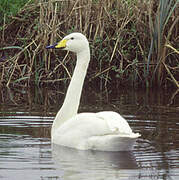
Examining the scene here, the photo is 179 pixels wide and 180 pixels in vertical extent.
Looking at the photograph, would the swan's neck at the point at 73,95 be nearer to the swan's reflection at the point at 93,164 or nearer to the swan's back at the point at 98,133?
the swan's back at the point at 98,133

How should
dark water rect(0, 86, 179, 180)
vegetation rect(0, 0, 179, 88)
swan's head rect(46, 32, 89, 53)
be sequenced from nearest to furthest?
dark water rect(0, 86, 179, 180) < swan's head rect(46, 32, 89, 53) < vegetation rect(0, 0, 179, 88)

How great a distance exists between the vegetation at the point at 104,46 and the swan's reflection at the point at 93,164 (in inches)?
206

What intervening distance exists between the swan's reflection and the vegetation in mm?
5223

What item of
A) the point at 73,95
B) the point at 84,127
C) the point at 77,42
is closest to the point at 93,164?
the point at 84,127

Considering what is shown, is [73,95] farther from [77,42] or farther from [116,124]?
[116,124]

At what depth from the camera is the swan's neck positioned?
8047 mm

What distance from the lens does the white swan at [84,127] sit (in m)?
7.21

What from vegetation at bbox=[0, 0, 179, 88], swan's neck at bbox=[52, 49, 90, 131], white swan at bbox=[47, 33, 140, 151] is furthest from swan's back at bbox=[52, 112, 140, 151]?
vegetation at bbox=[0, 0, 179, 88]

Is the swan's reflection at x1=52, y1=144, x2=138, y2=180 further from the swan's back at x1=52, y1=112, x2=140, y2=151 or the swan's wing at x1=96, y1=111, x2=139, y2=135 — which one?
the swan's wing at x1=96, y1=111, x2=139, y2=135

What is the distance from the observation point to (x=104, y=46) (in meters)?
13.1

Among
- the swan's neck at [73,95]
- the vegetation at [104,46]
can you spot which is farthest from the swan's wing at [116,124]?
the vegetation at [104,46]

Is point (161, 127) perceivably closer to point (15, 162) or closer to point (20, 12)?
point (15, 162)

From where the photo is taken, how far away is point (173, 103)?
10.9m

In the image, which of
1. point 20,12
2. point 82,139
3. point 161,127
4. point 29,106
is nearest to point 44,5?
point 20,12
